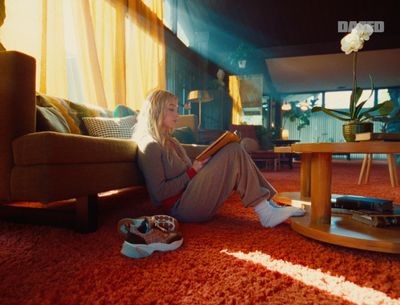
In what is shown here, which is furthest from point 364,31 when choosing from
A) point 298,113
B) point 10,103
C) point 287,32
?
point 298,113

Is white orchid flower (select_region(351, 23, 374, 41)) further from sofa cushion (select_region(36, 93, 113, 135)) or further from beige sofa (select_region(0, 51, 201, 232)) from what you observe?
sofa cushion (select_region(36, 93, 113, 135))

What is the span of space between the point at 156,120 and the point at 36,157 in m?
0.56

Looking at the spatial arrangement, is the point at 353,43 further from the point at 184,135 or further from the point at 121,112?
the point at 184,135

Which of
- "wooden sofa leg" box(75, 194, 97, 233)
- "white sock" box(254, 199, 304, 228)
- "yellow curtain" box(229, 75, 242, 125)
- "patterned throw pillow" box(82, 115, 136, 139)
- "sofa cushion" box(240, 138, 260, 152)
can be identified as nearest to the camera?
"wooden sofa leg" box(75, 194, 97, 233)

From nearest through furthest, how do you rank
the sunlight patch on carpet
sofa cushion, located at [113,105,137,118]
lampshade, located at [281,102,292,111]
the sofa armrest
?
the sunlight patch on carpet
the sofa armrest
sofa cushion, located at [113,105,137,118]
lampshade, located at [281,102,292,111]

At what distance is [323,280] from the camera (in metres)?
0.81

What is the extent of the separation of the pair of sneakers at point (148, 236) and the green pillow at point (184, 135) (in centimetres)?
166

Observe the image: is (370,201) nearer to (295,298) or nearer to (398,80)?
(295,298)

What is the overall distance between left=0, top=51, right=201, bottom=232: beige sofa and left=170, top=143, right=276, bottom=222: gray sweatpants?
0.41 m

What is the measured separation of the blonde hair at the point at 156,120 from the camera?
4.61ft

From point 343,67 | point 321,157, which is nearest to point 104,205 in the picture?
point 321,157

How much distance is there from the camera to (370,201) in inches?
52.6

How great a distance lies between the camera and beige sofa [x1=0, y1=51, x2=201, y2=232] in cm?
104

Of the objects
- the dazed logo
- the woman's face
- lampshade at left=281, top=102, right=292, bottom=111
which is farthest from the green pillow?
lampshade at left=281, top=102, right=292, bottom=111
